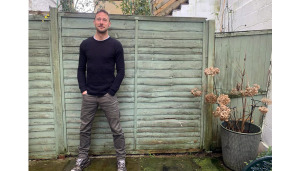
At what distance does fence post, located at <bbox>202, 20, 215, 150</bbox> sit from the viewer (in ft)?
10.7

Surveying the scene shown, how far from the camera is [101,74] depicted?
275 centimetres

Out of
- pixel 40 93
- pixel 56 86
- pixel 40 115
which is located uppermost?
pixel 56 86

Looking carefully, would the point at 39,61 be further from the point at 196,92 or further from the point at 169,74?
the point at 196,92

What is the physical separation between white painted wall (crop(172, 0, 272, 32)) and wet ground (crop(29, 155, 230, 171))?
2.57m

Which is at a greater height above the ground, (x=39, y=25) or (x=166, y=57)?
(x=39, y=25)

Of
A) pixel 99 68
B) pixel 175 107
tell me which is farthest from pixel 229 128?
pixel 99 68

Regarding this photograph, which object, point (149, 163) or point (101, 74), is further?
point (149, 163)

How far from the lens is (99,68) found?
107 inches

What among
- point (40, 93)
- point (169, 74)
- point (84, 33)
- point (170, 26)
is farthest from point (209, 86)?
point (40, 93)

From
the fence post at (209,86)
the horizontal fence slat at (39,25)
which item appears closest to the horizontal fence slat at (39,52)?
the horizontal fence slat at (39,25)

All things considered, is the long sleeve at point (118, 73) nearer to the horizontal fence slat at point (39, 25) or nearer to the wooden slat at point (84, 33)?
the wooden slat at point (84, 33)

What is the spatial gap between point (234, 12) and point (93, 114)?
12.4ft

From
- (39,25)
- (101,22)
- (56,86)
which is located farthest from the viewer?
(56,86)

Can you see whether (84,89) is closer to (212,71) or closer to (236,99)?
(212,71)
